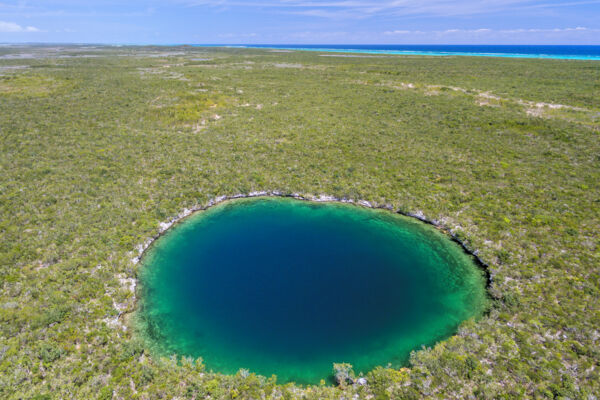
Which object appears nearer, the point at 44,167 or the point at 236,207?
the point at 236,207

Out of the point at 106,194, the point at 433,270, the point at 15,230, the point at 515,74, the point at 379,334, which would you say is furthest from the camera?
the point at 515,74

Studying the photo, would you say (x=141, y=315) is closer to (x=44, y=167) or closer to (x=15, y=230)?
(x=15, y=230)

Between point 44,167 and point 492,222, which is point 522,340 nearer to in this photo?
point 492,222

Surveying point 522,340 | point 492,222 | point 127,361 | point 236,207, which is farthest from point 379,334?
point 236,207

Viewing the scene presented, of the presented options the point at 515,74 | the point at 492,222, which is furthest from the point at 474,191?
the point at 515,74

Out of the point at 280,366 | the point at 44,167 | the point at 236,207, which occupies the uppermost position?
the point at 44,167

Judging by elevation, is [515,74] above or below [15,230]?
above

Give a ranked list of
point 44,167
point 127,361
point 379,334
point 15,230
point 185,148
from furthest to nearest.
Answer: point 185,148, point 44,167, point 15,230, point 379,334, point 127,361
